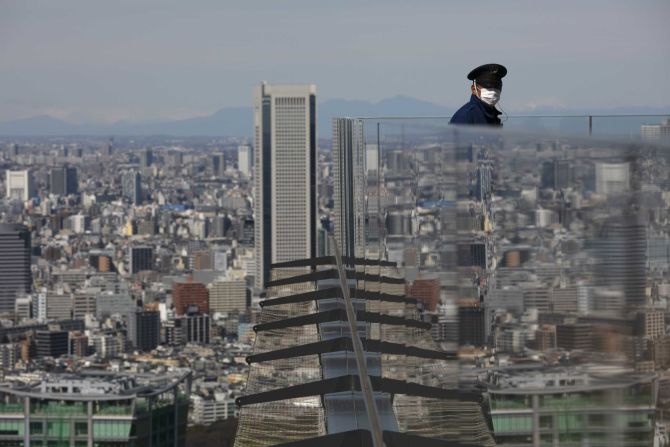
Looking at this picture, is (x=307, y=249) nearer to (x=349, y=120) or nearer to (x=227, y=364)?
(x=227, y=364)

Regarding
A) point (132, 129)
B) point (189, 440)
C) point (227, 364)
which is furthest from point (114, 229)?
point (189, 440)

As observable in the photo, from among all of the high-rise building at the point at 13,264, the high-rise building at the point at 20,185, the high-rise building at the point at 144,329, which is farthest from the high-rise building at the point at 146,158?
the high-rise building at the point at 144,329

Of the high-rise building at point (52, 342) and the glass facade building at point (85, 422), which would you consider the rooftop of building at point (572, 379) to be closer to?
the glass facade building at point (85, 422)

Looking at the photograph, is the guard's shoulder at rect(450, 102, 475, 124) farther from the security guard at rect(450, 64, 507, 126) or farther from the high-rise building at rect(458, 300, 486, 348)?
the high-rise building at rect(458, 300, 486, 348)

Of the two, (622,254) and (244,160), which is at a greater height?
(244,160)

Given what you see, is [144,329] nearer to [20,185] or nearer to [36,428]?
[20,185]

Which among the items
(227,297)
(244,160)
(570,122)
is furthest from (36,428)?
(244,160)
